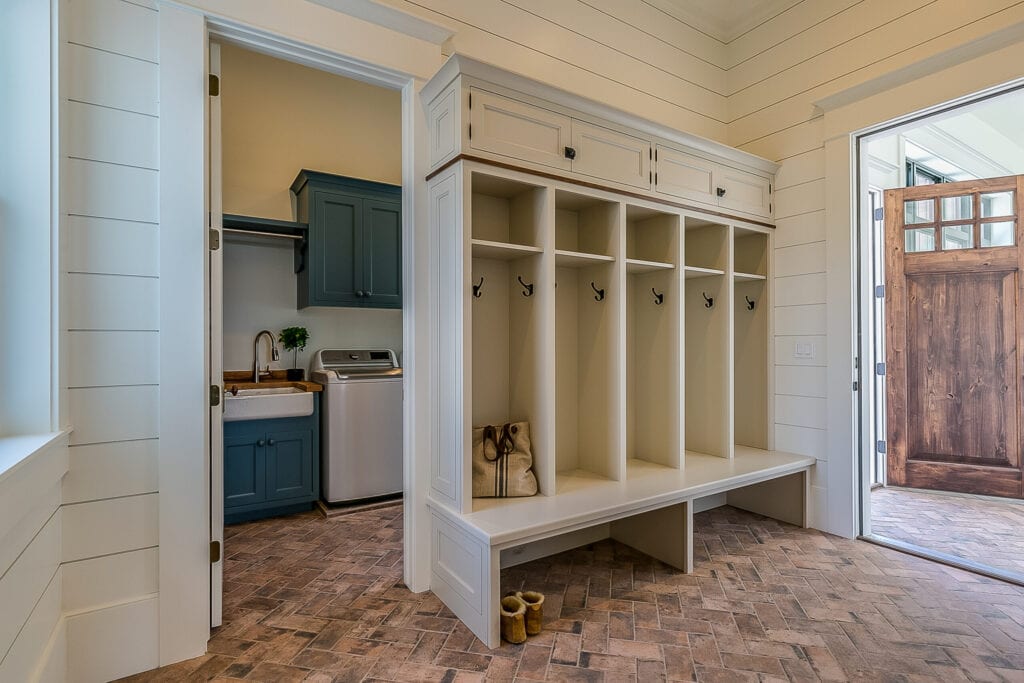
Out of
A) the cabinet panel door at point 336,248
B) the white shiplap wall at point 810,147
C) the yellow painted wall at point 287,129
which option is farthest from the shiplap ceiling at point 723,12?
the cabinet panel door at point 336,248

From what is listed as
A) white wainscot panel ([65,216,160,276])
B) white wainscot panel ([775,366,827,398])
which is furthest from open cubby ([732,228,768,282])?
white wainscot panel ([65,216,160,276])

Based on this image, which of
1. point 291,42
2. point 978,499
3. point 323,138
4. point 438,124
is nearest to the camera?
point 291,42

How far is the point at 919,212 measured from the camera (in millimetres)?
3891

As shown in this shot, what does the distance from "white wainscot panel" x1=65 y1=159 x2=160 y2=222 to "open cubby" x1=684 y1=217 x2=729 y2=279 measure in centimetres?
261

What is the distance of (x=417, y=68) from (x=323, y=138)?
7.35ft

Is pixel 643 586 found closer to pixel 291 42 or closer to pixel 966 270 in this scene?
pixel 291 42

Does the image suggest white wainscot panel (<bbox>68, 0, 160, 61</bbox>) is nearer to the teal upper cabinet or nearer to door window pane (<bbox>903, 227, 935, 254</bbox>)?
the teal upper cabinet

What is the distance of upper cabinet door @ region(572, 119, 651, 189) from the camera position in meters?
2.51

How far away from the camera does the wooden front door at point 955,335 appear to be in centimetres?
367

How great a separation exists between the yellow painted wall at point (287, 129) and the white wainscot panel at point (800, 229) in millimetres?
3017

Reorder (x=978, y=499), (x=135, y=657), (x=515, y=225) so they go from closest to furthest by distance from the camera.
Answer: (x=135, y=657), (x=515, y=225), (x=978, y=499)

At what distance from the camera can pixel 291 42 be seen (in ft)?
6.91

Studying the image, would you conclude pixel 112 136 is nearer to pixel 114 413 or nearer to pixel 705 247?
pixel 114 413

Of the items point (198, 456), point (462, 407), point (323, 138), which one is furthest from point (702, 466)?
point (323, 138)
